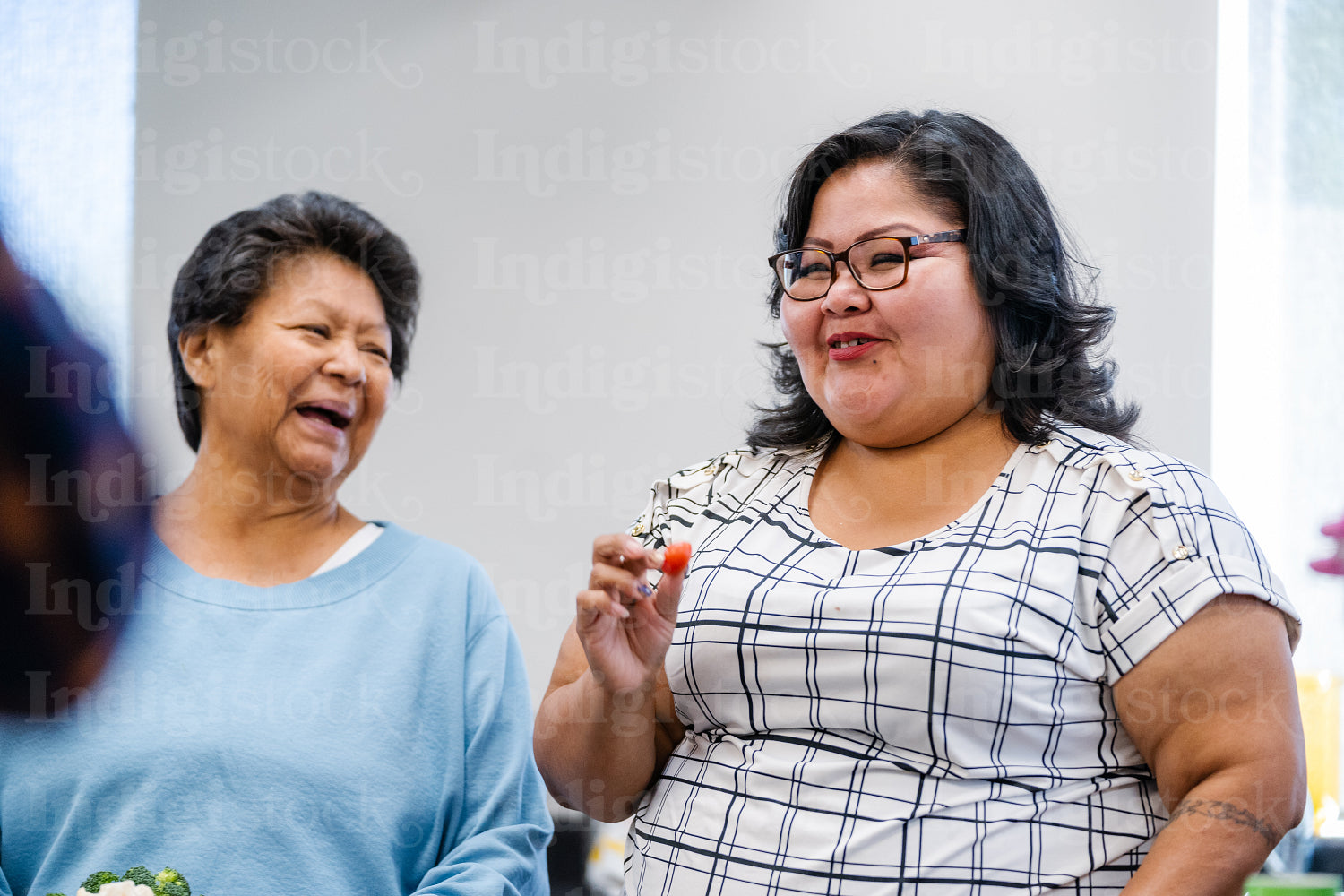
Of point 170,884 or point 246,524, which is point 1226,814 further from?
point 246,524

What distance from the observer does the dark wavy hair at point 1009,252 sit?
1054 mm

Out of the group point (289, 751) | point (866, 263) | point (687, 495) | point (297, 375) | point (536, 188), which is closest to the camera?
point (866, 263)

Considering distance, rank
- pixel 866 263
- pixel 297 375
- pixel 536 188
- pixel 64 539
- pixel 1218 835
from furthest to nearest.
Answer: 1. pixel 536 188
2. pixel 64 539
3. pixel 297 375
4. pixel 866 263
5. pixel 1218 835

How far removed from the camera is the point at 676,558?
→ 0.95 m

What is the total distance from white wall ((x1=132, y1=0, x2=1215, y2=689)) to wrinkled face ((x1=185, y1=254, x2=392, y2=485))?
27cm

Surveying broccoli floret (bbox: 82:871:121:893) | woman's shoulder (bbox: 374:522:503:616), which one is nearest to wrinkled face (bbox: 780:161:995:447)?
woman's shoulder (bbox: 374:522:503:616)

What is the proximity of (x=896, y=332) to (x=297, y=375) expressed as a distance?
82 cm

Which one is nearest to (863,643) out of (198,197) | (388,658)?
(388,658)

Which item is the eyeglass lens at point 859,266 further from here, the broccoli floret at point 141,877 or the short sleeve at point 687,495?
the broccoli floret at point 141,877

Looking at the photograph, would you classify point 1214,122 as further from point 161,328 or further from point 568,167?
point 161,328

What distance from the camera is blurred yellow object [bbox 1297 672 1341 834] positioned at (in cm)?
173

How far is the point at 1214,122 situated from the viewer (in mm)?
1723

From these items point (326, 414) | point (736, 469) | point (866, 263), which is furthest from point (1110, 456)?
point (326, 414)

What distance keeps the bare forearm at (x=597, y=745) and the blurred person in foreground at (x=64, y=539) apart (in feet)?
2.19
